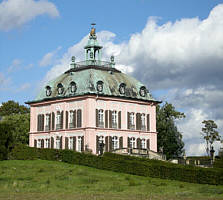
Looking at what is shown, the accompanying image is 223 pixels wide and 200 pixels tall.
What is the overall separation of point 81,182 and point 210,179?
9435 millimetres

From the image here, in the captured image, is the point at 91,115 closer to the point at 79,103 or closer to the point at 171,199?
the point at 79,103

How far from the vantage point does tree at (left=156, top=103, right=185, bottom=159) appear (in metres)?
64.9

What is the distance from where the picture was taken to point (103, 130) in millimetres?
52219

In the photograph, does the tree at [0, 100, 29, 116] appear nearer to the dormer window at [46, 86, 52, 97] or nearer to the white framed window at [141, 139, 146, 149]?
the dormer window at [46, 86, 52, 97]

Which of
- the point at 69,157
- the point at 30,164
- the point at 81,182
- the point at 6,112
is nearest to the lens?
the point at 81,182

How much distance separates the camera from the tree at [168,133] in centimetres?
6488

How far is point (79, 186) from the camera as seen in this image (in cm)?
2705

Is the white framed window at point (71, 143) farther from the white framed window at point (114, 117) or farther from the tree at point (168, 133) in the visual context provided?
the tree at point (168, 133)

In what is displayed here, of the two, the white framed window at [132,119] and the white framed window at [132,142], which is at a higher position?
the white framed window at [132,119]

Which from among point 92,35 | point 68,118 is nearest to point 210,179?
point 68,118

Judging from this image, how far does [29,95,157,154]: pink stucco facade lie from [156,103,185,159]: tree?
7.75 metres

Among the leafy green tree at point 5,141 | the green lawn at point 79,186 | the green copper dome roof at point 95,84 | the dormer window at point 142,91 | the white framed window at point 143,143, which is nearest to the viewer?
the green lawn at point 79,186

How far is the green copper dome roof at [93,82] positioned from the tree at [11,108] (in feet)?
81.8

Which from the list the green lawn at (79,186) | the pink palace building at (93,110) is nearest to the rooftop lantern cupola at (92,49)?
the pink palace building at (93,110)
